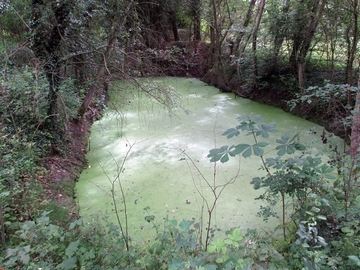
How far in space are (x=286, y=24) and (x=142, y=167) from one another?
3.52 m

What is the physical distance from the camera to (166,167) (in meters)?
3.01

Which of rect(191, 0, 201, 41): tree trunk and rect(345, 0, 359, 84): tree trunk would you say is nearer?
rect(345, 0, 359, 84): tree trunk

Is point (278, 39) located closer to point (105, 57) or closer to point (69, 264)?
point (105, 57)

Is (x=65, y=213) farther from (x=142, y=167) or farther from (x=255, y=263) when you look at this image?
(x=255, y=263)

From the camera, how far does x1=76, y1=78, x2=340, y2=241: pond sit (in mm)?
2283

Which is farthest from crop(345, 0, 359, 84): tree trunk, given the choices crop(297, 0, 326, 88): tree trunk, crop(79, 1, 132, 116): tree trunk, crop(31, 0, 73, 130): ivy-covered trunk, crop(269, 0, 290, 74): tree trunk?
crop(31, 0, 73, 130): ivy-covered trunk

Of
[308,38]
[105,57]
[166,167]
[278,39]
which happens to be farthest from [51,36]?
[308,38]

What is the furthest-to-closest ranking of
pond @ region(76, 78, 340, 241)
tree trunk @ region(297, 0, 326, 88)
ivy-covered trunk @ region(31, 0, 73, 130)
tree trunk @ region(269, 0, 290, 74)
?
tree trunk @ region(269, 0, 290, 74) < tree trunk @ region(297, 0, 326, 88) < ivy-covered trunk @ region(31, 0, 73, 130) < pond @ region(76, 78, 340, 241)

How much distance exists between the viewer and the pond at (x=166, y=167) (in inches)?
89.9

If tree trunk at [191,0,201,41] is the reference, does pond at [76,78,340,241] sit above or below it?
below

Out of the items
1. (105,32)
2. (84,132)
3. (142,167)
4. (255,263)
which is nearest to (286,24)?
(105,32)

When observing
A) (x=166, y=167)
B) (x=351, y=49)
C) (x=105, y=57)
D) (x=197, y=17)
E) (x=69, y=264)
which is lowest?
(x=166, y=167)

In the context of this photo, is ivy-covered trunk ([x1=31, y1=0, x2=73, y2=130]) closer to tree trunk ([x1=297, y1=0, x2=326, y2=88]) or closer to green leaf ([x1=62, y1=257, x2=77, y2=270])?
green leaf ([x1=62, y1=257, x2=77, y2=270])

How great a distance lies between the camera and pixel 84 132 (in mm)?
3791
